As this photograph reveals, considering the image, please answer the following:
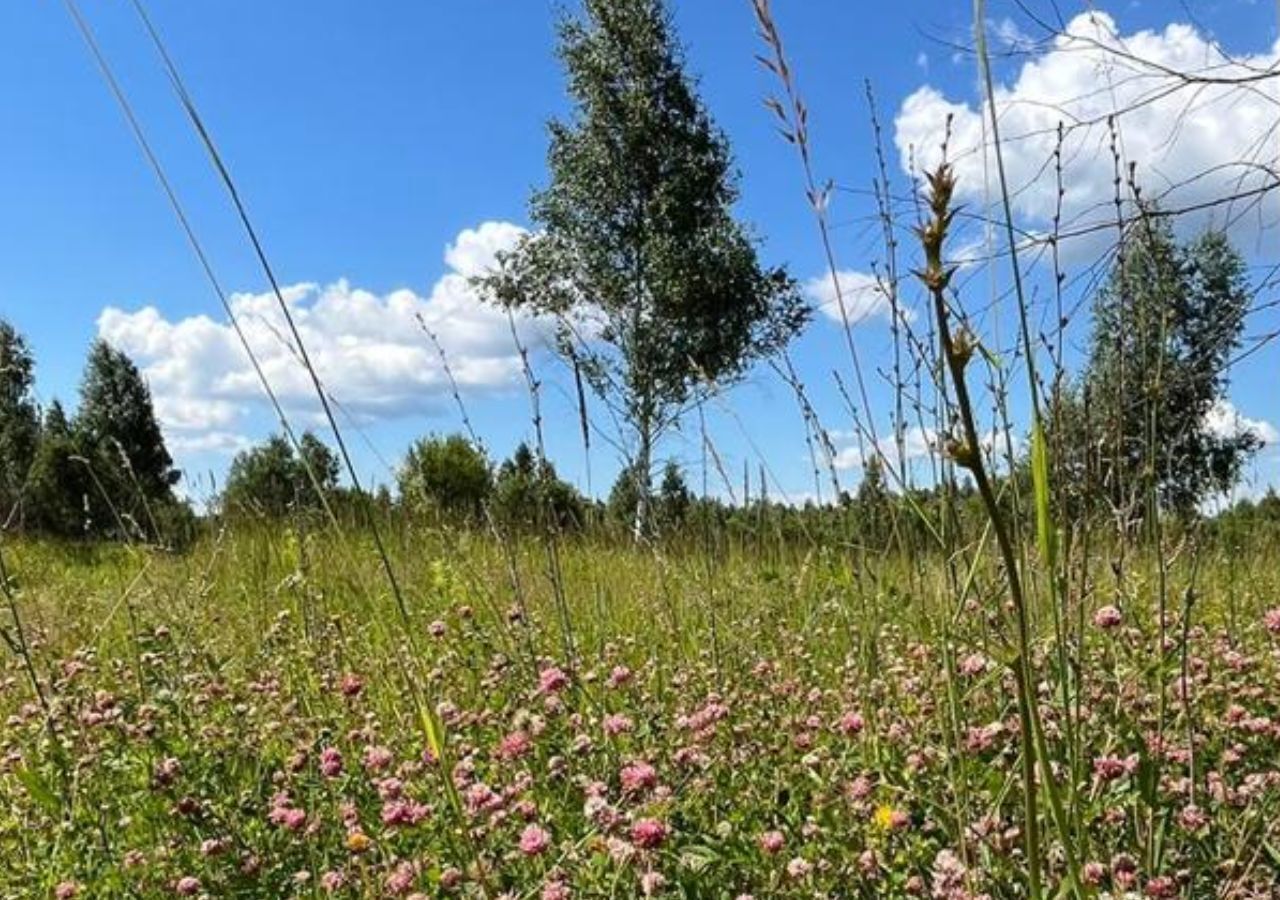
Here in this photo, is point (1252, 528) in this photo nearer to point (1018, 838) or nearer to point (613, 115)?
point (1018, 838)

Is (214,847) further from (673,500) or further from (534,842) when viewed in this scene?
(673,500)

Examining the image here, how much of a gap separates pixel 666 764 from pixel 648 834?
25.7 inches

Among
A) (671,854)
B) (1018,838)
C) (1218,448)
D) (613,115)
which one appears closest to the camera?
(1018,838)

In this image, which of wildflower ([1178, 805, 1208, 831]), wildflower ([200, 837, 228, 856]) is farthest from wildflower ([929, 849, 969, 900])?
wildflower ([200, 837, 228, 856])

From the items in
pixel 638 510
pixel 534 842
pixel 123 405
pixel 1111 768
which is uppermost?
pixel 123 405

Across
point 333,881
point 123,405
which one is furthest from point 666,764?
point 123,405

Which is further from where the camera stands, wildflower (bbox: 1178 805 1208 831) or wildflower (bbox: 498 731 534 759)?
wildflower (bbox: 498 731 534 759)

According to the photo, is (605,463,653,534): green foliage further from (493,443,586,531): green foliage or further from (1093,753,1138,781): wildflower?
(1093,753,1138,781): wildflower

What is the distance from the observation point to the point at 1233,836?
170cm

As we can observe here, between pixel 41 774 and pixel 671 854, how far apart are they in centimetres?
161

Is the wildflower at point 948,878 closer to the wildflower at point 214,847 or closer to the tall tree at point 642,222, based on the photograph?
the wildflower at point 214,847

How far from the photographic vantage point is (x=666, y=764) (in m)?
2.10

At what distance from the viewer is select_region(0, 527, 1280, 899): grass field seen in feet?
5.10

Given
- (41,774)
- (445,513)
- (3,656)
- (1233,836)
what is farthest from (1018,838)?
(445,513)
